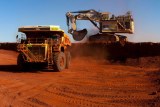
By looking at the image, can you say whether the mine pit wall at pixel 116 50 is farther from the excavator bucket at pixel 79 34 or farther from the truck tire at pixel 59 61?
the truck tire at pixel 59 61

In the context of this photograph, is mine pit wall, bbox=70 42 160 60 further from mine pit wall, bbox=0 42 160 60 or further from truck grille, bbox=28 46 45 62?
truck grille, bbox=28 46 45 62

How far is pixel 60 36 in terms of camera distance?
2016 centimetres

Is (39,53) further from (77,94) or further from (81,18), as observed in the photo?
(81,18)

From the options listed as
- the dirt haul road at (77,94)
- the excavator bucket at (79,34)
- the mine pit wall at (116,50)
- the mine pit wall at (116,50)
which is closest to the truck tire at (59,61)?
the dirt haul road at (77,94)

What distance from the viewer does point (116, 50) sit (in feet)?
100

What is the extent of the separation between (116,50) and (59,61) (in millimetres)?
11847

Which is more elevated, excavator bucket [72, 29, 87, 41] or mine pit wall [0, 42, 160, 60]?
excavator bucket [72, 29, 87, 41]

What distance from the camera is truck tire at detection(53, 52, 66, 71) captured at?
1925 centimetres

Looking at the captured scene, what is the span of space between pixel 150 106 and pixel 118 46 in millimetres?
21395

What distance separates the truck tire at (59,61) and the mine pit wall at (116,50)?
998 centimetres

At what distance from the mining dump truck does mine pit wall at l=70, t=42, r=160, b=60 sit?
33.9 ft

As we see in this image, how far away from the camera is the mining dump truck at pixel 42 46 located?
19.0 metres

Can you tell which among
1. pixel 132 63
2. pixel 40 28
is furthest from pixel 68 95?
pixel 132 63

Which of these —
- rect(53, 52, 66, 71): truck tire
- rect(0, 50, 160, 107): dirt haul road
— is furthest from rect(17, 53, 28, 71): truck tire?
rect(0, 50, 160, 107): dirt haul road
